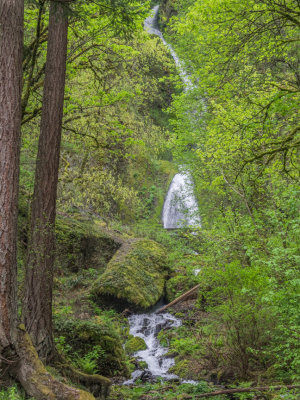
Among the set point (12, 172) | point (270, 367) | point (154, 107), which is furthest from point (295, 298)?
point (154, 107)

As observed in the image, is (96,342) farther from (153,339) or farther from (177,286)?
(177,286)

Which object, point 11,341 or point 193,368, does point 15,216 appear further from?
point 193,368

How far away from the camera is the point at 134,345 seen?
28.8 ft

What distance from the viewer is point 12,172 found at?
383 centimetres

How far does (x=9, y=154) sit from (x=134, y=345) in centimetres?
670

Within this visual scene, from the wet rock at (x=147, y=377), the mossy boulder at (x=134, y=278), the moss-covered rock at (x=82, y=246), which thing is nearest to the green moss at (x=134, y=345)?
the wet rock at (x=147, y=377)

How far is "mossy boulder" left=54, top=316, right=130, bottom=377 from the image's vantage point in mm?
6293

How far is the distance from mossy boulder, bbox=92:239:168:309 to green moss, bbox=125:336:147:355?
1.45 meters

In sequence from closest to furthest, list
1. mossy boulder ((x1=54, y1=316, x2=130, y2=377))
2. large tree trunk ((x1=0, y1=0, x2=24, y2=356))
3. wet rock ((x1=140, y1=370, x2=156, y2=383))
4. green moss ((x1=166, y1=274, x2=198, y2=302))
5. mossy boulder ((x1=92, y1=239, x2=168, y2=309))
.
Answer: large tree trunk ((x1=0, y1=0, x2=24, y2=356)) < mossy boulder ((x1=54, y1=316, x2=130, y2=377)) < wet rock ((x1=140, y1=370, x2=156, y2=383)) < mossy boulder ((x1=92, y1=239, x2=168, y2=309)) < green moss ((x1=166, y1=274, x2=198, y2=302))

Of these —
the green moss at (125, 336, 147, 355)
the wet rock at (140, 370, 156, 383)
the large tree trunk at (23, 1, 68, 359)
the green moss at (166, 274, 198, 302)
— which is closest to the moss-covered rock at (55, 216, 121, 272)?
the green moss at (166, 274, 198, 302)

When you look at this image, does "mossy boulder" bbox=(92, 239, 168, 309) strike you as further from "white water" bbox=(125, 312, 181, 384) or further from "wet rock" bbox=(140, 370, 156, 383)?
"wet rock" bbox=(140, 370, 156, 383)

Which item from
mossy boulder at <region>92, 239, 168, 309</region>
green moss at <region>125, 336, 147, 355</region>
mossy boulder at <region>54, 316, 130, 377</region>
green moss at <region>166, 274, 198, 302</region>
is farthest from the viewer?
green moss at <region>166, 274, 198, 302</region>

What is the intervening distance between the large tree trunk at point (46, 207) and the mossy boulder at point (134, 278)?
5.47 metres

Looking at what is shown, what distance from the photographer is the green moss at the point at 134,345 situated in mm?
8617
